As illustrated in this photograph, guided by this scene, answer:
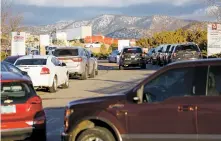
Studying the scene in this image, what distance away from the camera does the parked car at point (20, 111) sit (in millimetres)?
8805

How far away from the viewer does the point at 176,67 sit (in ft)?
25.0

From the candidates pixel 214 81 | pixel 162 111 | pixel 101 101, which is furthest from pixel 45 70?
pixel 214 81

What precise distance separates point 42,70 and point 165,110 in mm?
12938

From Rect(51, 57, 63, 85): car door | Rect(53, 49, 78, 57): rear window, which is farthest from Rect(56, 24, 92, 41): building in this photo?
Rect(51, 57, 63, 85): car door

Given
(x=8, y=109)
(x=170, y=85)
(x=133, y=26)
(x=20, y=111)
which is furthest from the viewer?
(x=133, y=26)

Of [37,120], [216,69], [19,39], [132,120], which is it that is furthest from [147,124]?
[19,39]

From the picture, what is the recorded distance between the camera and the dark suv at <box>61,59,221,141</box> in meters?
7.08

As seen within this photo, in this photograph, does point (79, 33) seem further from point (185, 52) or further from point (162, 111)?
point (162, 111)

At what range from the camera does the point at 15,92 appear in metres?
9.13

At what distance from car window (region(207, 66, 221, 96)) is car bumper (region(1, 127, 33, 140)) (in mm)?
3608

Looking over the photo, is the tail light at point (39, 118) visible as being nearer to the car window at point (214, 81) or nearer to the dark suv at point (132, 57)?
the car window at point (214, 81)

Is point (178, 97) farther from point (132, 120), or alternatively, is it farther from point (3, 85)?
point (3, 85)

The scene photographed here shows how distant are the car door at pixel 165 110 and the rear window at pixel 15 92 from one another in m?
2.52

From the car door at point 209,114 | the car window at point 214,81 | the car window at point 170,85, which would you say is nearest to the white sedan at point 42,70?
the car window at point 170,85
